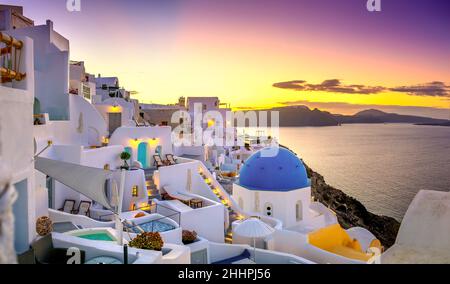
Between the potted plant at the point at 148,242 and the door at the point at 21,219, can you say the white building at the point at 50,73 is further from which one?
the potted plant at the point at 148,242

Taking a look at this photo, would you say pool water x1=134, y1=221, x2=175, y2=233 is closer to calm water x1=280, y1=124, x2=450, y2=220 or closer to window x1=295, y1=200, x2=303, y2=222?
window x1=295, y1=200, x2=303, y2=222

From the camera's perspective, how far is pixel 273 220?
17781mm

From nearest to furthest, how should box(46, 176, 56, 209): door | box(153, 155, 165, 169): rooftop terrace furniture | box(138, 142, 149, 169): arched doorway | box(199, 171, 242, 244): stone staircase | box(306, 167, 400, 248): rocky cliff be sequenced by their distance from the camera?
box(46, 176, 56, 209): door, box(199, 171, 242, 244): stone staircase, box(153, 155, 165, 169): rooftop terrace furniture, box(138, 142, 149, 169): arched doorway, box(306, 167, 400, 248): rocky cliff

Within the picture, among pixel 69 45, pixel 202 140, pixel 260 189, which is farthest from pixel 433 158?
pixel 69 45

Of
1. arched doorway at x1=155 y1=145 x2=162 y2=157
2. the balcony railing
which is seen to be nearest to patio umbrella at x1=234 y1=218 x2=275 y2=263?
the balcony railing

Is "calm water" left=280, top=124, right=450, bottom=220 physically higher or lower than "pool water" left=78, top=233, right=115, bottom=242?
lower

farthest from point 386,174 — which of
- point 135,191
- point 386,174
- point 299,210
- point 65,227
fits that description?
point 65,227

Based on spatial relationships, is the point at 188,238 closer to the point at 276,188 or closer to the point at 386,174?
the point at 276,188

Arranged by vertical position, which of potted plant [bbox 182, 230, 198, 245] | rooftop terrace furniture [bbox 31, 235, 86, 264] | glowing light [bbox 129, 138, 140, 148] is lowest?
potted plant [bbox 182, 230, 198, 245]

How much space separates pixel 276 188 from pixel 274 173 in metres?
0.92

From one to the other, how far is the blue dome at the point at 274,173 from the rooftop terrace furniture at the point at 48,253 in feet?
46.3

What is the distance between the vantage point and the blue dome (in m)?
20.3

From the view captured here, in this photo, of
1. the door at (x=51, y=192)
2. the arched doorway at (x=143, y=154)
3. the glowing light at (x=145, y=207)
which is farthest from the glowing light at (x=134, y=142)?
the door at (x=51, y=192)

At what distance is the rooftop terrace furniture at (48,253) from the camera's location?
7230 millimetres
